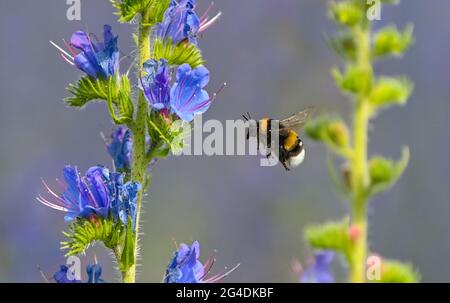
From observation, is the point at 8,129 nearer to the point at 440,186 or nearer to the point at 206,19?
the point at 440,186

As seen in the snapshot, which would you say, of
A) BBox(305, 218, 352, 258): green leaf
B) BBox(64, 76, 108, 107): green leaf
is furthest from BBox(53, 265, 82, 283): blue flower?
BBox(305, 218, 352, 258): green leaf

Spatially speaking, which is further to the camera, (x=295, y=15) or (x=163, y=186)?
(x=295, y=15)

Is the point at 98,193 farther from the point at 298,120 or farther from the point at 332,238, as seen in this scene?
the point at 332,238

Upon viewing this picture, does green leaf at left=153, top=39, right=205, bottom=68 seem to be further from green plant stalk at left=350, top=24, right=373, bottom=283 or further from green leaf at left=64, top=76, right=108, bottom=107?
green plant stalk at left=350, top=24, right=373, bottom=283

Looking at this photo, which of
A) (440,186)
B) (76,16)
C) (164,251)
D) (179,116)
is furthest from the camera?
(440,186)

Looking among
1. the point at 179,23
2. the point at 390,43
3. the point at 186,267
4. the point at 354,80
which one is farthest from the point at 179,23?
the point at 390,43

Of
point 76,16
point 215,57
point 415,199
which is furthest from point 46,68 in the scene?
point 76,16
